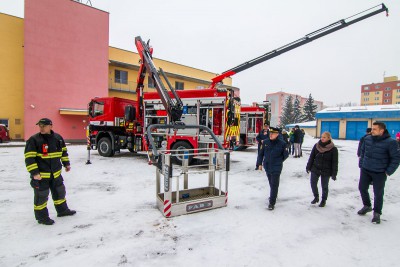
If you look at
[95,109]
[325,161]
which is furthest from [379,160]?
[95,109]

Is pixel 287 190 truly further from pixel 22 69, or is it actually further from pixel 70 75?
pixel 22 69

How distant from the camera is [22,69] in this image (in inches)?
733

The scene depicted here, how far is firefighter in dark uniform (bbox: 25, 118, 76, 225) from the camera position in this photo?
3.46 m

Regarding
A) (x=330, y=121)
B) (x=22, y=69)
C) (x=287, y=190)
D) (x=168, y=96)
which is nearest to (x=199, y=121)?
(x=168, y=96)

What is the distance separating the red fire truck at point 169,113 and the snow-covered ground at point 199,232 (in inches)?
128

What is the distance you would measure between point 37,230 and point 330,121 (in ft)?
112

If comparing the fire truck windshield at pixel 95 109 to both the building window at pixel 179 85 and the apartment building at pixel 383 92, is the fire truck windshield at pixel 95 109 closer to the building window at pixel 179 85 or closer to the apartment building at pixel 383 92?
the building window at pixel 179 85

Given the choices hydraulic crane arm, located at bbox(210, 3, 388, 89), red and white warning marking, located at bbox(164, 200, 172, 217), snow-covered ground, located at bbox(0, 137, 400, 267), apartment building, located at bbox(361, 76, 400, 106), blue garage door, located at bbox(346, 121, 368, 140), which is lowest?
snow-covered ground, located at bbox(0, 137, 400, 267)

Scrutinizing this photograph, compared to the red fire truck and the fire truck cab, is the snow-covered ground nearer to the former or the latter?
the red fire truck

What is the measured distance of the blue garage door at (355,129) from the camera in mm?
27880

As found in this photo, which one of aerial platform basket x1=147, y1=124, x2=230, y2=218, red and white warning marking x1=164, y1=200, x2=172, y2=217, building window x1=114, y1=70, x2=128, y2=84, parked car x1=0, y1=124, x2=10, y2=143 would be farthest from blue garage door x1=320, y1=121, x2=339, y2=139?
parked car x1=0, y1=124, x2=10, y2=143

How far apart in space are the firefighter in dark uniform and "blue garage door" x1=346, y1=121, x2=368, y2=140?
32833 millimetres

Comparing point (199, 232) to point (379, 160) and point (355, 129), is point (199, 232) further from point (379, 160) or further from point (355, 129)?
point (355, 129)

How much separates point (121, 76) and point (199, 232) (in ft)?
76.5
